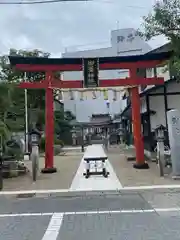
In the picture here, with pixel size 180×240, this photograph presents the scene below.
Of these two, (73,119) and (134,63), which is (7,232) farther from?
(73,119)

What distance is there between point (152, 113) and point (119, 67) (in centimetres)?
523

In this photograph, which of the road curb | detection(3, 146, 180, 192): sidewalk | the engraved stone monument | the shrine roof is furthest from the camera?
the shrine roof

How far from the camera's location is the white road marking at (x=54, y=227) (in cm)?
684

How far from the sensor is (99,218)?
8.41m

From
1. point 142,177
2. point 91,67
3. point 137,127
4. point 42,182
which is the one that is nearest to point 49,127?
point 91,67

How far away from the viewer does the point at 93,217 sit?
8.52 meters

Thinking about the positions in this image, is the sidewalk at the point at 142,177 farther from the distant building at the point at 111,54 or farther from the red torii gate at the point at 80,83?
the distant building at the point at 111,54

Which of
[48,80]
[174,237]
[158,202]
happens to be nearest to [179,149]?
[158,202]

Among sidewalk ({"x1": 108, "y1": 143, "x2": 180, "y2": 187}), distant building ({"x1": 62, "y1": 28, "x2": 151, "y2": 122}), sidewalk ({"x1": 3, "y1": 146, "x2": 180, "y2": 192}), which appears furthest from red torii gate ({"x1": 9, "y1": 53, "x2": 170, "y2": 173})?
distant building ({"x1": 62, "y1": 28, "x2": 151, "y2": 122})

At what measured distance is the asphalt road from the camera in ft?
22.7

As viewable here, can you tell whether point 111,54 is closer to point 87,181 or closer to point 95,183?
point 87,181

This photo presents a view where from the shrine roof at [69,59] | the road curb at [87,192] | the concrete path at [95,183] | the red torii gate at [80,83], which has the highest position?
the shrine roof at [69,59]

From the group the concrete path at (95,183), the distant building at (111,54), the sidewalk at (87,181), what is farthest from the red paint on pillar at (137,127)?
the distant building at (111,54)

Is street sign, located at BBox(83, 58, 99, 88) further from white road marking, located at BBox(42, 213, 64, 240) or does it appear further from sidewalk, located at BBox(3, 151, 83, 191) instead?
white road marking, located at BBox(42, 213, 64, 240)
